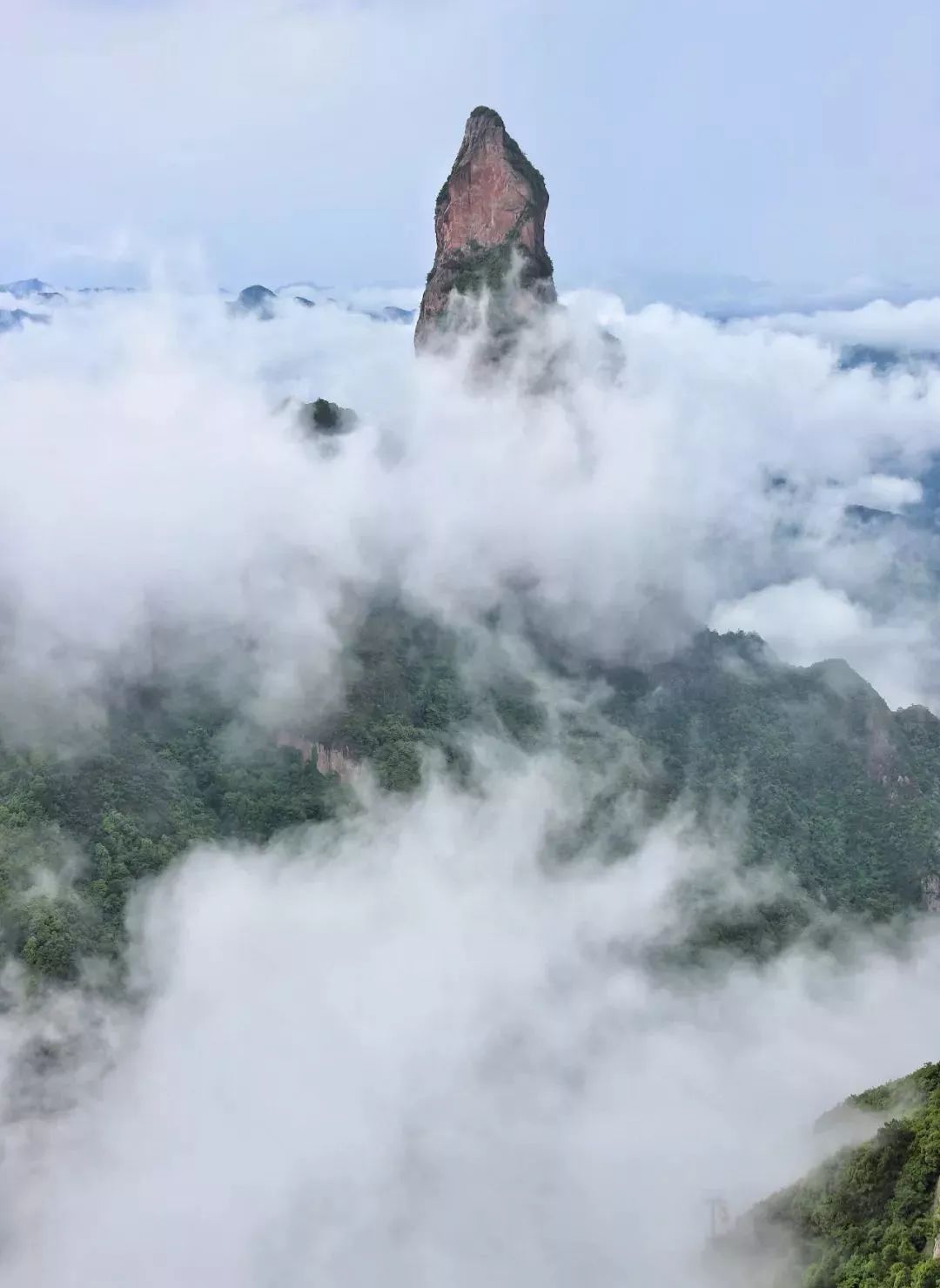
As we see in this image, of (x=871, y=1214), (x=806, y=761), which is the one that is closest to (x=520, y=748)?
(x=806, y=761)

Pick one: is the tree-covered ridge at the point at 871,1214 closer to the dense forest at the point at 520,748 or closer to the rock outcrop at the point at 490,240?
the dense forest at the point at 520,748

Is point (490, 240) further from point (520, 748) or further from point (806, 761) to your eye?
point (806, 761)

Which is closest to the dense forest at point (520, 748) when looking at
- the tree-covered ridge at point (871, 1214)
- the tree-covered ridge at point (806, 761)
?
the tree-covered ridge at point (806, 761)

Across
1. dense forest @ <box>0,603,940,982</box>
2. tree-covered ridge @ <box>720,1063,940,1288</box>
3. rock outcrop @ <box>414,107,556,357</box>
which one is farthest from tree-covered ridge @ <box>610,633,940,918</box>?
tree-covered ridge @ <box>720,1063,940,1288</box>

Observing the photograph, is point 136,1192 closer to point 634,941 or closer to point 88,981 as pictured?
point 88,981

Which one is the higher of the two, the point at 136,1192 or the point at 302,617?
the point at 302,617

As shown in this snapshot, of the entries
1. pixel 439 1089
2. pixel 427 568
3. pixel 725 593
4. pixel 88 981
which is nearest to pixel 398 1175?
pixel 439 1089

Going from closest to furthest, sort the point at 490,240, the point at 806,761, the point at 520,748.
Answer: the point at 520,748, the point at 806,761, the point at 490,240
